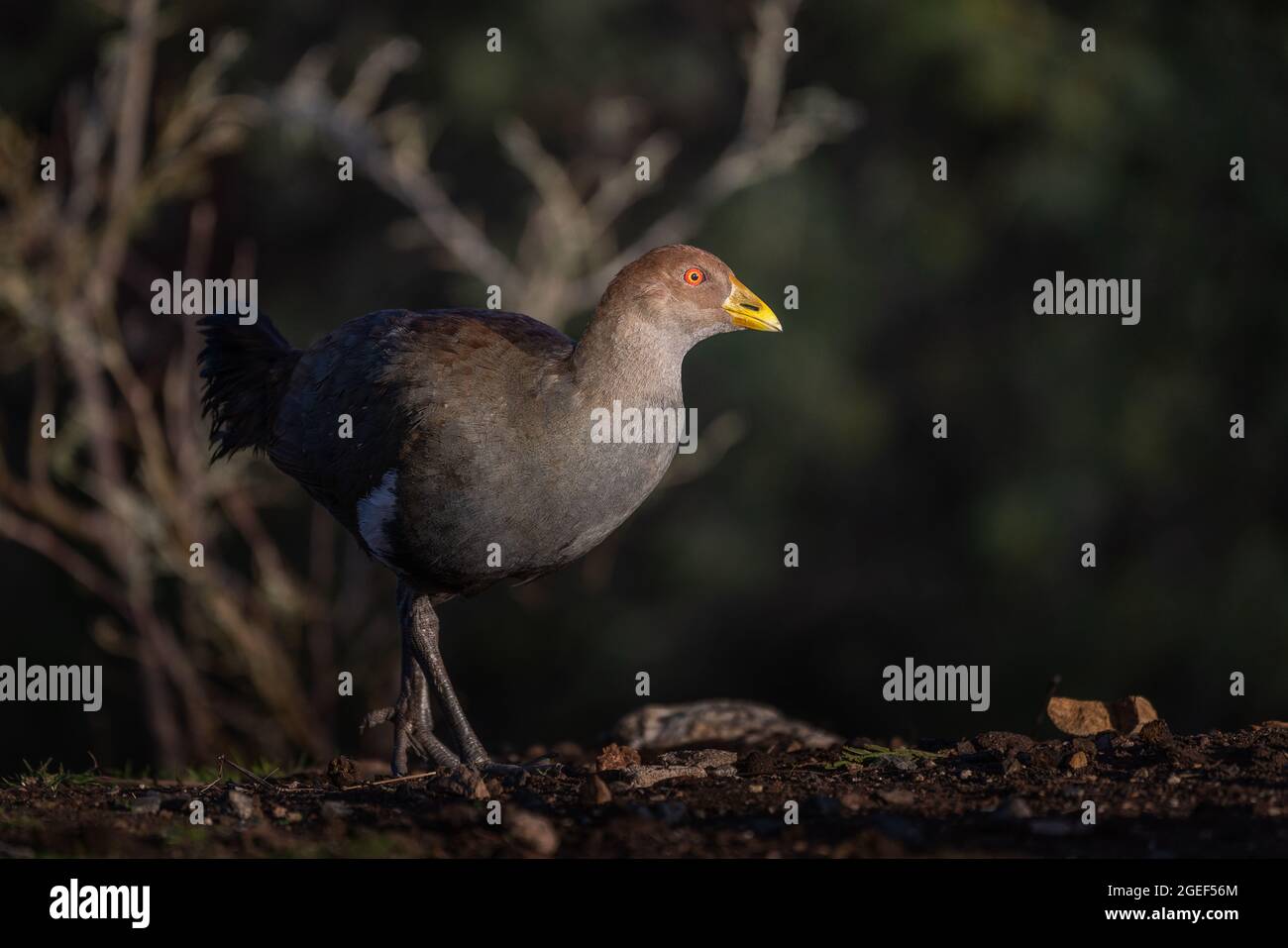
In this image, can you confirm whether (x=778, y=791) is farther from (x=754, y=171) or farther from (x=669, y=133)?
(x=669, y=133)

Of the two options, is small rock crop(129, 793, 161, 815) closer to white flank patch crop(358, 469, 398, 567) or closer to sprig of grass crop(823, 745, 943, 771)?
white flank patch crop(358, 469, 398, 567)

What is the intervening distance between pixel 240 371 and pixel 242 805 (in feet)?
9.62

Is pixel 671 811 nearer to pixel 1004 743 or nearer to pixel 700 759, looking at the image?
pixel 700 759

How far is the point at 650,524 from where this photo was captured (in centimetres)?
1542

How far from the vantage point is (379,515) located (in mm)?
6652

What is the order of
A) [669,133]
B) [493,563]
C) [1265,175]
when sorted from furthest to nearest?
[669,133], [1265,175], [493,563]

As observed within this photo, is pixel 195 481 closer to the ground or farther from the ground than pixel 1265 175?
closer to the ground

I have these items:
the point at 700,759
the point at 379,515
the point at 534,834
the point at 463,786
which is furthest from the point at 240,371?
the point at 534,834

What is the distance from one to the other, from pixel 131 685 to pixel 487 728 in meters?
3.31

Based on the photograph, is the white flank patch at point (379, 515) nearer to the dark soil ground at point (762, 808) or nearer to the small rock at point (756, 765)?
the dark soil ground at point (762, 808)

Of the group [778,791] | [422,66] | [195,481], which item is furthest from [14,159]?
[778,791]

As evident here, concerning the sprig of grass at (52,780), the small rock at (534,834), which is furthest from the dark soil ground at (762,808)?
the sprig of grass at (52,780)

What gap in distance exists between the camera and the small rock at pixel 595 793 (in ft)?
17.9

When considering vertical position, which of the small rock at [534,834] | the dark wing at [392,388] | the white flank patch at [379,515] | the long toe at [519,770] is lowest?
the small rock at [534,834]
